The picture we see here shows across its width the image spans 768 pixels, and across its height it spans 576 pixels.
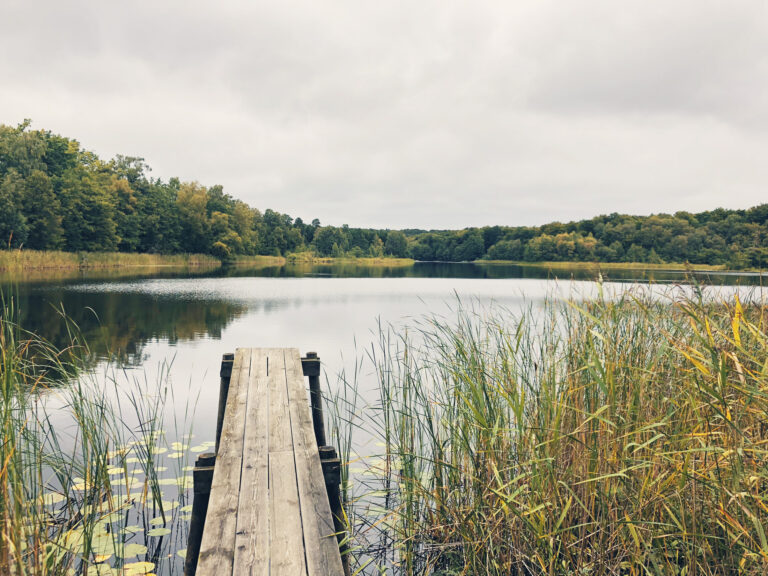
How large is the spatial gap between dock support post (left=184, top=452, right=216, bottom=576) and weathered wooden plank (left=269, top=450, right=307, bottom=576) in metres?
0.36

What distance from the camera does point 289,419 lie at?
12.0 ft

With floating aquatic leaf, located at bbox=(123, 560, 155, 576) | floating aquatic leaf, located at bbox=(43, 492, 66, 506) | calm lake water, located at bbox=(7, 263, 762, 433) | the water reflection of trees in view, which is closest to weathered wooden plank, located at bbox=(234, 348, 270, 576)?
floating aquatic leaf, located at bbox=(123, 560, 155, 576)

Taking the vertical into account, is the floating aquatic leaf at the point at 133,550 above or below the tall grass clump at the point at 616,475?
below

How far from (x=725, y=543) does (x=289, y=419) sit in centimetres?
272

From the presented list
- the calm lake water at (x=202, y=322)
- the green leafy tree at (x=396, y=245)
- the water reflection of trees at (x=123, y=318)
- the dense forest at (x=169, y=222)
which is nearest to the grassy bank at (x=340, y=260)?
the dense forest at (x=169, y=222)

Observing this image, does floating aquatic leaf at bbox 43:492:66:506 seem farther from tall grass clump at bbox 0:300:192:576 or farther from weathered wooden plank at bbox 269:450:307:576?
weathered wooden plank at bbox 269:450:307:576

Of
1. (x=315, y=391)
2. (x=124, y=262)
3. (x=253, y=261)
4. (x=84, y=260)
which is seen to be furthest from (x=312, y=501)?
(x=253, y=261)

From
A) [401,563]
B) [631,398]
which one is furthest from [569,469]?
[401,563]

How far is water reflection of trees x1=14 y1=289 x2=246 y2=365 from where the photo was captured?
10273 mm

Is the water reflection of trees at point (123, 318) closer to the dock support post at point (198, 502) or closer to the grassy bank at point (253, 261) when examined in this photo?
the dock support post at point (198, 502)

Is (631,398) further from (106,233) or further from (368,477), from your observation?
(106,233)

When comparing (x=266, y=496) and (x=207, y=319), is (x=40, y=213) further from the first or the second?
(x=266, y=496)

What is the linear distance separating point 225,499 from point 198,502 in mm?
344

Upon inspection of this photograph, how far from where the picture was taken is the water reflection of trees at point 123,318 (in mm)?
10273
